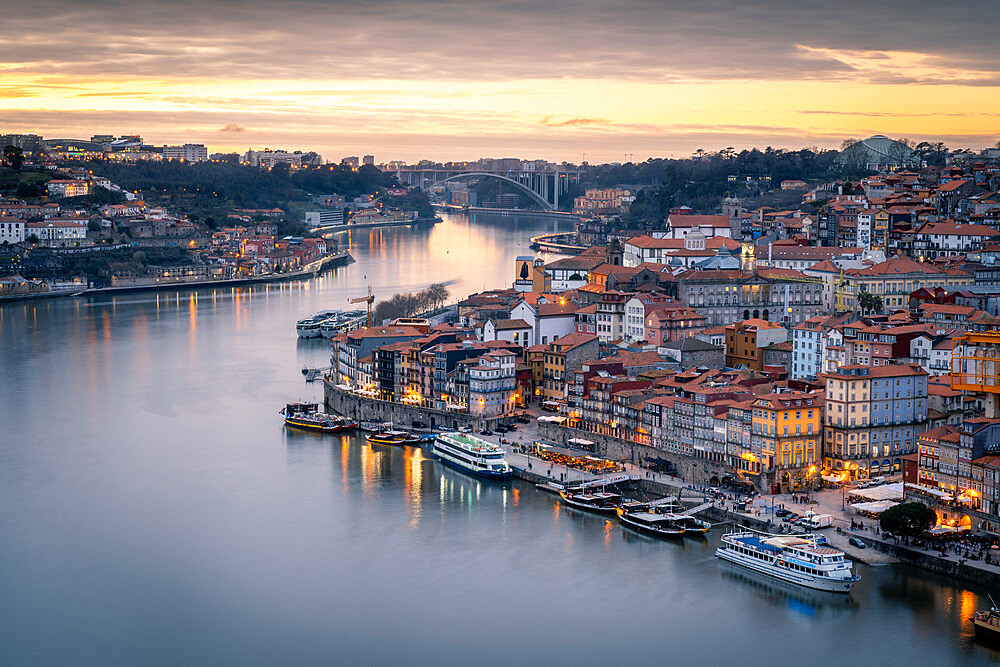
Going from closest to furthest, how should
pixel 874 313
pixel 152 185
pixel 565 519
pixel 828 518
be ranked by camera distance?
pixel 828 518
pixel 565 519
pixel 874 313
pixel 152 185

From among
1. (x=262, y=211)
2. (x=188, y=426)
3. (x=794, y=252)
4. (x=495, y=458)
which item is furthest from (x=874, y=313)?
(x=262, y=211)

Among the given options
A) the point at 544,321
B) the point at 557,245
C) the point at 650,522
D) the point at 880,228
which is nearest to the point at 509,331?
the point at 544,321

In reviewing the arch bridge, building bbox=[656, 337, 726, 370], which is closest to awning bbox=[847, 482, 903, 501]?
building bbox=[656, 337, 726, 370]

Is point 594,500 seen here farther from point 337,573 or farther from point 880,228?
point 880,228

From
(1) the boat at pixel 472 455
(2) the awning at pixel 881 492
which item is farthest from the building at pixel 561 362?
(2) the awning at pixel 881 492

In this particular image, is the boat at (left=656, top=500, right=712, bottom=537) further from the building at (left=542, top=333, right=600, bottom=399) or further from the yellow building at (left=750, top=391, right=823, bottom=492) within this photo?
the building at (left=542, top=333, right=600, bottom=399)

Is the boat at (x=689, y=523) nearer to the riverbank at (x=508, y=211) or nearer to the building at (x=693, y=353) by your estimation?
the building at (x=693, y=353)

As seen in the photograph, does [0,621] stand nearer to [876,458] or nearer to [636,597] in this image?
[636,597]
